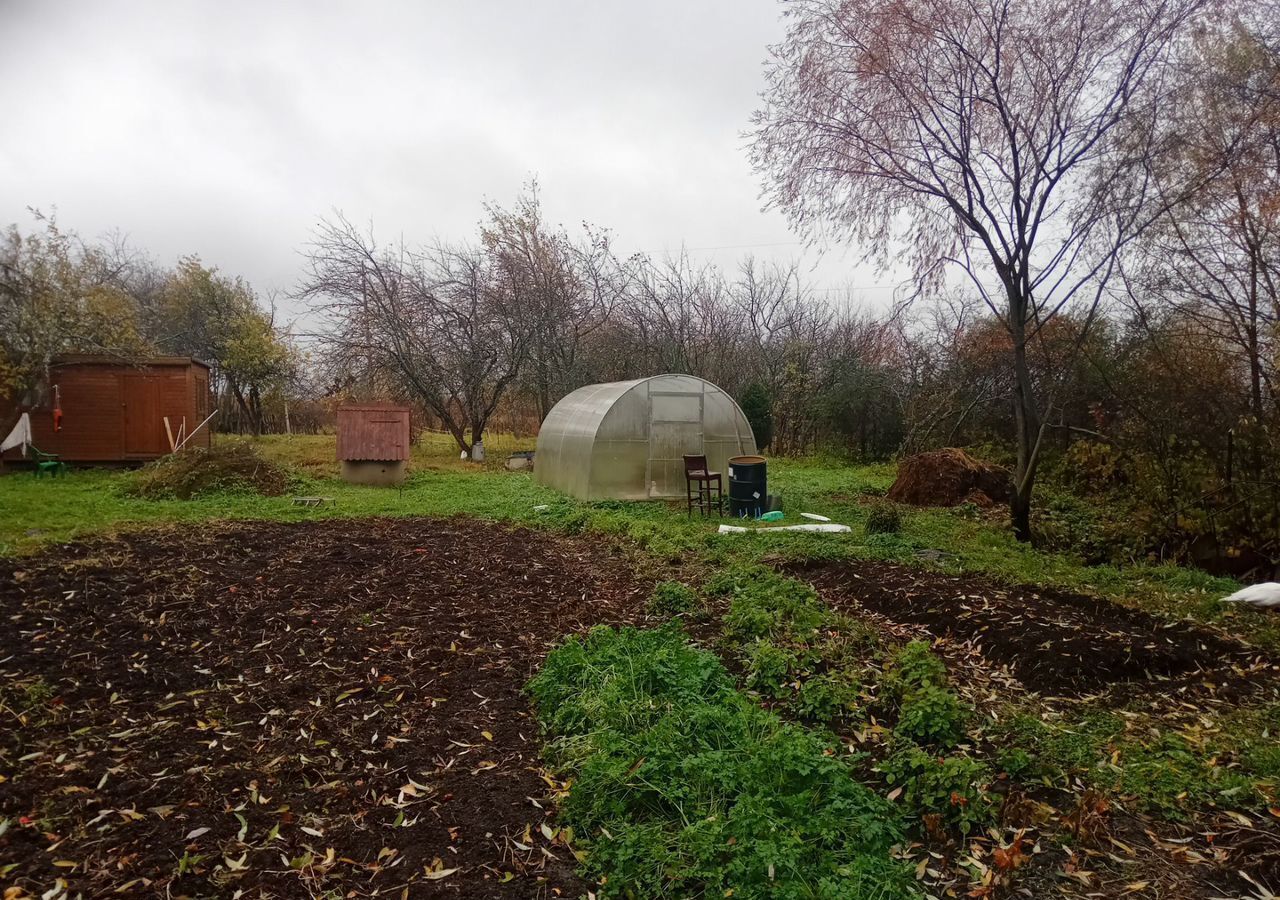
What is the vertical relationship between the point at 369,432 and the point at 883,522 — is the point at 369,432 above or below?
above

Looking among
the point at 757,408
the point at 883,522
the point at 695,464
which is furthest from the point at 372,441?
the point at 757,408

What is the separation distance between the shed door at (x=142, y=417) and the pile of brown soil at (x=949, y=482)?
1491 cm

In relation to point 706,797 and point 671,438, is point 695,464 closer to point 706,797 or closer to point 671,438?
point 671,438

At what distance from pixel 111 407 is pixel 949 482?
53.9 ft

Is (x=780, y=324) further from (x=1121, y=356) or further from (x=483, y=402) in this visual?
(x=1121, y=356)

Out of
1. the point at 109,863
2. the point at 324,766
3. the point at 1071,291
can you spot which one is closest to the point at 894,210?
the point at 1071,291

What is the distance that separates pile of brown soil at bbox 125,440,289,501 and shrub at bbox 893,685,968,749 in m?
11.0

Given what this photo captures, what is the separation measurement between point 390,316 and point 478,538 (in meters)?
11.6

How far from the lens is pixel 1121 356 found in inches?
430

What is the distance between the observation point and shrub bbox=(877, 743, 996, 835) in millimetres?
2928

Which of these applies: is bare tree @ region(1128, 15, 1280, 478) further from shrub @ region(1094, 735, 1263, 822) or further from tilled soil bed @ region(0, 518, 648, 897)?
tilled soil bed @ region(0, 518, 648, 897)

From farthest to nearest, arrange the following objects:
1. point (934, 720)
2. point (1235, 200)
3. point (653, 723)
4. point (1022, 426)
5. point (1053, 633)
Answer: point (1022, 426), point (1235, 200), point (1053, 633), point (653, 723), point (934, 720)

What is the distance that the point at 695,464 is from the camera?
37.1 feet

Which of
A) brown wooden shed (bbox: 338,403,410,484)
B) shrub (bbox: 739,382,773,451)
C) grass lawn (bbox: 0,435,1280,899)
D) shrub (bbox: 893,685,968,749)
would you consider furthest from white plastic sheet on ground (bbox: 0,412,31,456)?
shrub (bbox: 893,685,968,749)
